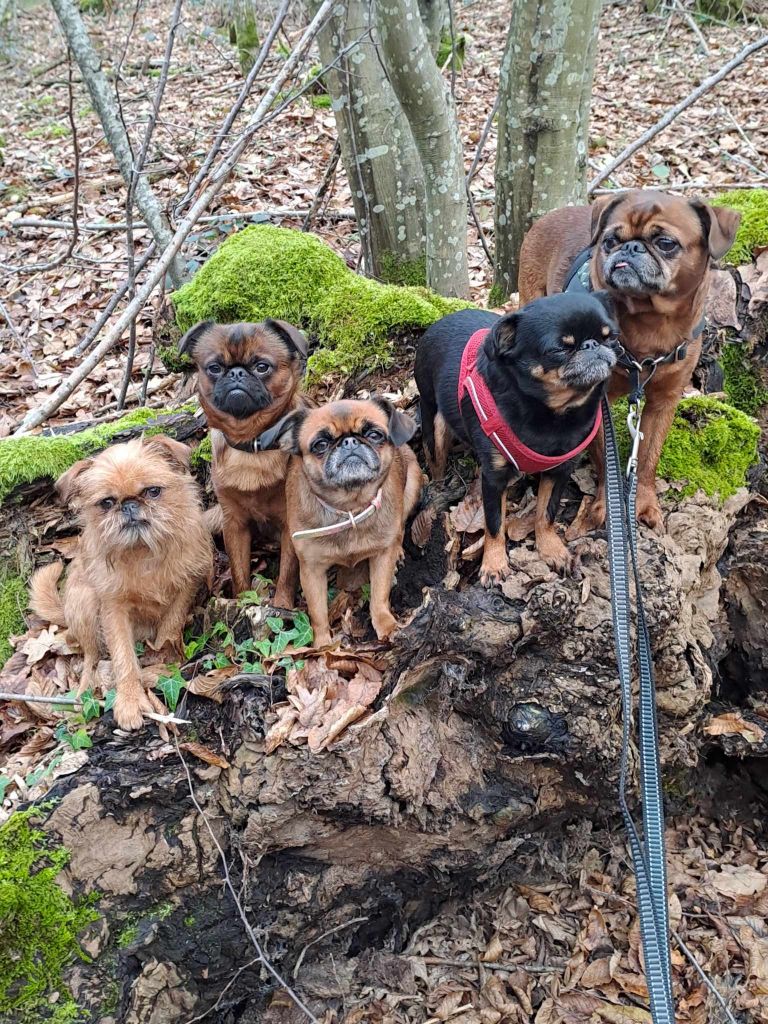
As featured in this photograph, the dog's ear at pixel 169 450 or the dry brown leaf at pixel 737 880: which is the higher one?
the dog's ear at pixel 169 450

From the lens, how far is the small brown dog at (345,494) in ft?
12.6

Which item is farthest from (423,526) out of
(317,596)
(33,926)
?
(33,926)

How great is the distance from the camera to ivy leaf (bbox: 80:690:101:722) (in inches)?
145

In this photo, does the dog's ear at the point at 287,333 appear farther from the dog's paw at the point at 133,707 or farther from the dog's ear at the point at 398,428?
the dog's paw at the point at 133,707

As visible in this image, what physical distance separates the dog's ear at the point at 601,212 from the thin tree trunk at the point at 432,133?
2171 mm

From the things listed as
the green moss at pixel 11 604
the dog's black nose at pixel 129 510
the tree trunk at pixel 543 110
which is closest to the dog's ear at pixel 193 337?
the dog's black nose at pixel 129 510

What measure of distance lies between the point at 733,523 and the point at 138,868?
3661 mm

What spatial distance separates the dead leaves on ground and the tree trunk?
12.7 ft

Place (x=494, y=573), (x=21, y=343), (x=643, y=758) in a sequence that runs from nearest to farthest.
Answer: (x=643, y=758) < (x=494, y=573) < (x=21, y=343)

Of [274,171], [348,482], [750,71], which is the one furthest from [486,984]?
[750,71]

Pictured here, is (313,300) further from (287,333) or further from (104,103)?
(104,103)

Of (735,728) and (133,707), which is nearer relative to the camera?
(133,707)

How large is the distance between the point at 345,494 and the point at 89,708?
5.45 feet

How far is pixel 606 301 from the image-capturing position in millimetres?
3482
